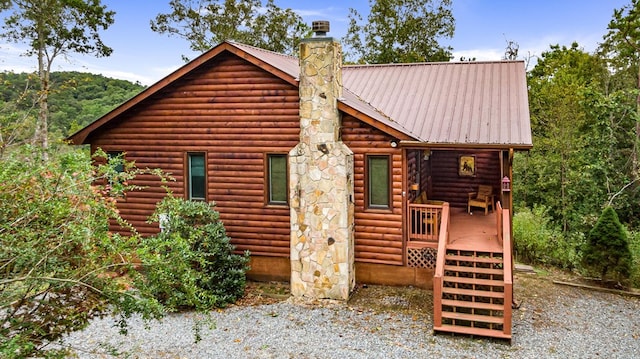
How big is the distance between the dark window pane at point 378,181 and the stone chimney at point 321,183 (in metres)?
0.49

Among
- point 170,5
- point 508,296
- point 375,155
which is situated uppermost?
point 170,5

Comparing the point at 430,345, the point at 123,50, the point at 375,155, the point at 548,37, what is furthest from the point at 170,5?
the point at 430,345

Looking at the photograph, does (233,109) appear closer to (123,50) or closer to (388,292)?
(388,292)

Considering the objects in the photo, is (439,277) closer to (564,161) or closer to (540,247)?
(540,247)

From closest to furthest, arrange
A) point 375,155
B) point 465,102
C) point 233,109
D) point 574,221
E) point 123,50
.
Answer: point 375,155
point 233,109
point 465,102
point 574,221
point 123,50

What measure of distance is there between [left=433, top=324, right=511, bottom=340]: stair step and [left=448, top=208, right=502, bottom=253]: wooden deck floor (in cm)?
157

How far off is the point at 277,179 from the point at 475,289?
4745 millimetres

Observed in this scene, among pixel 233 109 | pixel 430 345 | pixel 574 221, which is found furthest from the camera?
→ pixel 574 221

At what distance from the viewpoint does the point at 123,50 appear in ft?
94.3

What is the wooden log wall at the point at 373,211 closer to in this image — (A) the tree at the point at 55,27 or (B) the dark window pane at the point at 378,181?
(B) the dark window pane at the point at 378,181

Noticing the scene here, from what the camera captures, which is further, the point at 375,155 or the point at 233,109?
the point at 233,109

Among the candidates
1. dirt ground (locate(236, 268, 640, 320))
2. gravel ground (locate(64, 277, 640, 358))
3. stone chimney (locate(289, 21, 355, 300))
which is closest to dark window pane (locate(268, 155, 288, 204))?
stone chimney (locate(289, 21, 355, 300))

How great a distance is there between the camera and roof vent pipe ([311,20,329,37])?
34.1 ft

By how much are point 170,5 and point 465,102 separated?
24528 millimetres
